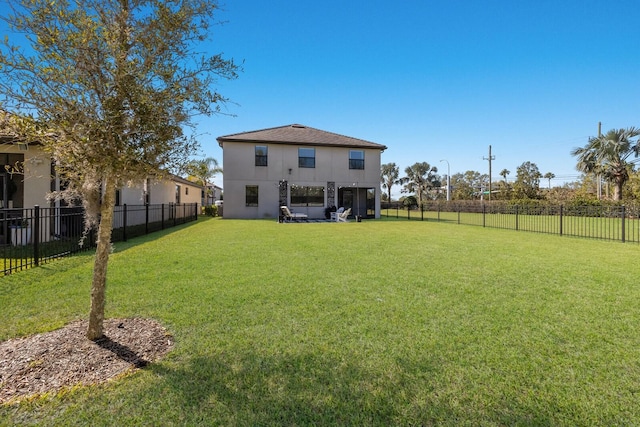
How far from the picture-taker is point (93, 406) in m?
2.00

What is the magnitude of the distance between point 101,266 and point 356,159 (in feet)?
68.0

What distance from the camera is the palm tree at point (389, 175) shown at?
59.8 m

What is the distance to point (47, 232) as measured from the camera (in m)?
9.28

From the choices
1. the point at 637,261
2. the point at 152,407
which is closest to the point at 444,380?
the point at 152,407

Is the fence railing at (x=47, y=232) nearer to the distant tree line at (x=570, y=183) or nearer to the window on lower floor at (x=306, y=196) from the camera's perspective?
the window on lower floor at (x=306, y=196)

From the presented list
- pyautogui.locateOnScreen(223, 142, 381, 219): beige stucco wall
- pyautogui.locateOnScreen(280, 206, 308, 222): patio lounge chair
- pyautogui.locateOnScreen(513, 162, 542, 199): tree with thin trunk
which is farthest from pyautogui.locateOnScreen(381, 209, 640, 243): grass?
pyautogui.locateOnScreen(513, 162, 542, 199): tree with thin trunk

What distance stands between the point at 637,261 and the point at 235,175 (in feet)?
64.4

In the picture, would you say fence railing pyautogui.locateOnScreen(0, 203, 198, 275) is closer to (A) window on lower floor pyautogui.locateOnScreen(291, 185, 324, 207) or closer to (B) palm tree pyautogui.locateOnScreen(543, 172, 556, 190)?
(A) window on lower floor pyautogui.locateOnScreen(291, 185, 324, 207)

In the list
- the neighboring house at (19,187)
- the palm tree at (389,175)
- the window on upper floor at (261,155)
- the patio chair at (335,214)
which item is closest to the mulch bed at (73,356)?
the neighboring house at (19,187)

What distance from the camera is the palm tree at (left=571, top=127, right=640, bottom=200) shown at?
A: 2417cm

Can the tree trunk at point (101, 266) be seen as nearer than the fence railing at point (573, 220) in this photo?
Yes

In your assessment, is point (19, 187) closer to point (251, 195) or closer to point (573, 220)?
point (251, 195)

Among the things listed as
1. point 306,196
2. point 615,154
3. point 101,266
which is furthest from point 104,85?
point 615,154

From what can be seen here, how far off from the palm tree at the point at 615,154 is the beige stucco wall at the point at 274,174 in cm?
2043
